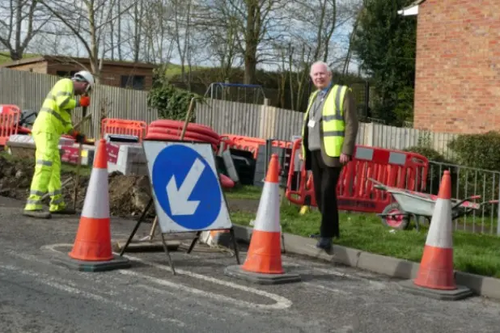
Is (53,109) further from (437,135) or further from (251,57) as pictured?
(251,57)

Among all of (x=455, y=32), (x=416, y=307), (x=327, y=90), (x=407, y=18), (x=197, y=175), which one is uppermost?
(x=407, y=18)

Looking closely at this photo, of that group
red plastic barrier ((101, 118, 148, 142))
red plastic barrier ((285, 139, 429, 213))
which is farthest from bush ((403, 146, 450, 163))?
red plastic barrier ((101, 118, 148, 142))

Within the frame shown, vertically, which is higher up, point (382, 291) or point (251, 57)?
point (251, 57)

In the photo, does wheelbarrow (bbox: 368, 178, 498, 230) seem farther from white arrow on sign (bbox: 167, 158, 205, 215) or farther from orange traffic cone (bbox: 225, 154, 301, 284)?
white arrow on sign (bbox: 167, 158, 205, 215)

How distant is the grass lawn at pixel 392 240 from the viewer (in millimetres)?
8094

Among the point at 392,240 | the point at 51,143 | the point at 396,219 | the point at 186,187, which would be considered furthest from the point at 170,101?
the point at 186,187

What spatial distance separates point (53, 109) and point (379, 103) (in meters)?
22.7

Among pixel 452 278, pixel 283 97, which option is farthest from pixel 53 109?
pixel 283 97

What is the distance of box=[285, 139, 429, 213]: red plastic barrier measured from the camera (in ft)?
40.5

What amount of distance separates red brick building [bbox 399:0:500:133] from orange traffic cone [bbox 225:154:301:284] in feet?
38.2

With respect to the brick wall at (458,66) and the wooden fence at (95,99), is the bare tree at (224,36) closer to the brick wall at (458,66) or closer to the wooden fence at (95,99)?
the wooden fence at (95,99)

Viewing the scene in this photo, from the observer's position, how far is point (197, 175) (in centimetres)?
800

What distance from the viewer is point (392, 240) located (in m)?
9.45

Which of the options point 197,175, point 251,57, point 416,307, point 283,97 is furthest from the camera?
point 283,97
